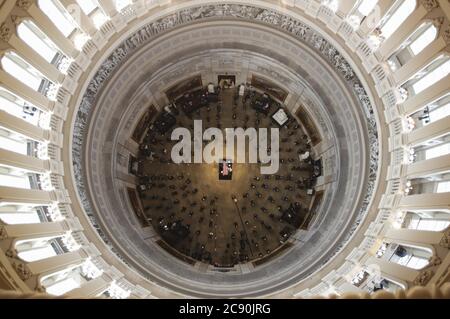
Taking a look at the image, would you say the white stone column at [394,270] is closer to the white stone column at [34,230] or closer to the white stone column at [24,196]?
the white stone column at [34,230]

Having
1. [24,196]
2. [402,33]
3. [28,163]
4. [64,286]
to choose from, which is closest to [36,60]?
[28,163]

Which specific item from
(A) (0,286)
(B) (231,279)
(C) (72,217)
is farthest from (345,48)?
(A) (0,286)

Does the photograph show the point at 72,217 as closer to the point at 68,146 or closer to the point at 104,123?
the point at 68,146

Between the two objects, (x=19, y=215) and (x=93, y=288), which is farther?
(x=93, y=288)

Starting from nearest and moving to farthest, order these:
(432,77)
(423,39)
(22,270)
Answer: (22,270)
(423,39)
(432,77)

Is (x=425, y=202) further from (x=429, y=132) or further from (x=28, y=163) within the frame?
(x=28, y=163)
